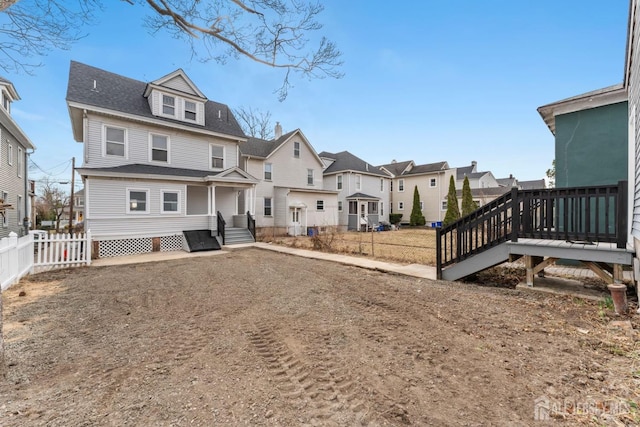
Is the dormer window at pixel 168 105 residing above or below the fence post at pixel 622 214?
above

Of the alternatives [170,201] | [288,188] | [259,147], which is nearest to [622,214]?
[170,201]

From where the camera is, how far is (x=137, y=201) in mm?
12289

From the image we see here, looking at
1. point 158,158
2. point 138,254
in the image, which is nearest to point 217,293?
point 138,254

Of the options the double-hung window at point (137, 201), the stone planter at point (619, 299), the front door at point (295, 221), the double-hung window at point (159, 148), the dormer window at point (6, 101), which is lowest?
the stone planter at point (619, 299)

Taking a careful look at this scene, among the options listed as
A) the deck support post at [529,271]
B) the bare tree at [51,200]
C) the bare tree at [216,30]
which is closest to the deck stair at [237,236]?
the bare tree at [216,30]

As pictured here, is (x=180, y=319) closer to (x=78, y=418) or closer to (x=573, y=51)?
(x=78, y=418)

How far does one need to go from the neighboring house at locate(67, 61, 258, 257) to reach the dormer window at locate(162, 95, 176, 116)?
5 centimetres

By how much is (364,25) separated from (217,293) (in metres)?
11.6

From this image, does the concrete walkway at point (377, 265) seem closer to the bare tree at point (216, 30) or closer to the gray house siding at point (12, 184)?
the gray house siding at point (12, 184)

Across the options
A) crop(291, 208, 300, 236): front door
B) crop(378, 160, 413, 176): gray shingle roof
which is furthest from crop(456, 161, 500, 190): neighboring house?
crop(291, 208, 300, 236): front door

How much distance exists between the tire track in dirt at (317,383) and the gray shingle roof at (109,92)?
14150 mm

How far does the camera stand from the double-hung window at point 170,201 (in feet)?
42.6

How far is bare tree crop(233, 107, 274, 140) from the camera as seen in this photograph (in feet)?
103

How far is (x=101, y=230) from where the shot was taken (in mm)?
11422
